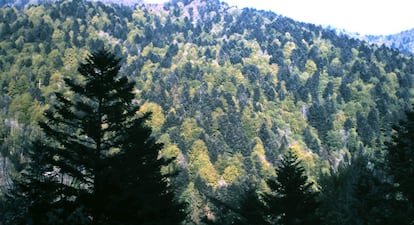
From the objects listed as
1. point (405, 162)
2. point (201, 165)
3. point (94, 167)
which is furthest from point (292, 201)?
point (201, 165)

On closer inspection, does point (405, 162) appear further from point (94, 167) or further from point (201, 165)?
point (201, 165)

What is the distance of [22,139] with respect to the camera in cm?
17275

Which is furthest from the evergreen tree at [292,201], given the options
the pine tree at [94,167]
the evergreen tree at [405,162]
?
the pine tree at [94,167]

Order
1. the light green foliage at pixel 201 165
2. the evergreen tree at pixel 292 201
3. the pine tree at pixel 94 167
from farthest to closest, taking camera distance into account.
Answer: the light green foliage at pixel 201 165, the evergreen tree at pixel 292 201, the pine tree at pixel 94 167

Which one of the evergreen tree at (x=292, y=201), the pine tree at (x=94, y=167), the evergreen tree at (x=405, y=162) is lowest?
the pine tree at (x=94, y=167)

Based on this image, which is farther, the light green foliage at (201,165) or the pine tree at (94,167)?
the light green foliage at (201,165)

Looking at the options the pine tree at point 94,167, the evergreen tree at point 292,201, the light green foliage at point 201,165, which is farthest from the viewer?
the light green foliage at point 201,165

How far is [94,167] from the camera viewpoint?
14.2 m

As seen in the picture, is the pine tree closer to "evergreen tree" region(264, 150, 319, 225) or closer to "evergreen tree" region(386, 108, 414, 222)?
"evergreen tree" region(264, 150, 319, 225)

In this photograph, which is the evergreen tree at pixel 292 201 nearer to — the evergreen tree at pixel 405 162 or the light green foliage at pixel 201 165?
the evergreen tree at pixel 405 162

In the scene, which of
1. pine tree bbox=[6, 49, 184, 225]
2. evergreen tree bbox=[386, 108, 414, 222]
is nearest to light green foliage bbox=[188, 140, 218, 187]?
evergreen tree bbox=[386, 108, 414, 222]

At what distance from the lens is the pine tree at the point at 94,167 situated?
11633mm

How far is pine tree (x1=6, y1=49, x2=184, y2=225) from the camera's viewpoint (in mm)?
11633

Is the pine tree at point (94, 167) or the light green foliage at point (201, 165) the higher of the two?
the light green foliage at point (201, 165)
